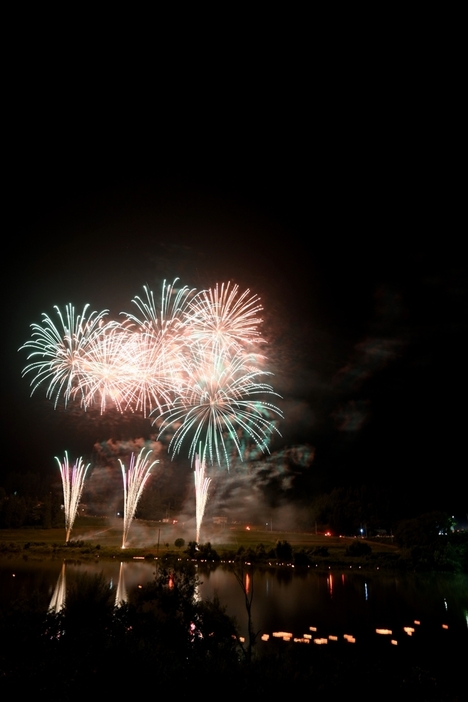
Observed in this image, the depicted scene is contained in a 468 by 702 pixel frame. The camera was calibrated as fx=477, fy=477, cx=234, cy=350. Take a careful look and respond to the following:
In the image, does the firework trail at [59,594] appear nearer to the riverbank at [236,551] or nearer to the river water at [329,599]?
the river water at [329,599]

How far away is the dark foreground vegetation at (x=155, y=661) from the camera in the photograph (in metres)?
6.57

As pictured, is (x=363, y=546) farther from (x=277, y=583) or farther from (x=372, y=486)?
(x=372, y=486)

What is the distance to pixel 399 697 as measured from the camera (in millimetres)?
7039

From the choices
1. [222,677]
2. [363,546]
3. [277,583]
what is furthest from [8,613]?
[363,546]

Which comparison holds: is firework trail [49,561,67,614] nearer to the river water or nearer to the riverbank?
the river water

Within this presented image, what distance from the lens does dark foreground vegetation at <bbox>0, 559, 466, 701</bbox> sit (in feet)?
21.6

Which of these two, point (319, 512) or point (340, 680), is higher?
point (319, 512)

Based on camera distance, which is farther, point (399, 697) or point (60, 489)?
point (60, 489)

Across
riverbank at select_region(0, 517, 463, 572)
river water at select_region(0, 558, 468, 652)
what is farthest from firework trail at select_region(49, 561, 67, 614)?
riverbank at select_region(0, 517, 463, 572)

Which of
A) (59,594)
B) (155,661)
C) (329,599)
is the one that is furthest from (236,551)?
(155,661)

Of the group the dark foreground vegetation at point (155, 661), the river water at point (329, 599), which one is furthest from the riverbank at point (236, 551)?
the dark foreground vegetation at point (155, 661)

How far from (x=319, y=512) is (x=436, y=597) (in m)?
58.9

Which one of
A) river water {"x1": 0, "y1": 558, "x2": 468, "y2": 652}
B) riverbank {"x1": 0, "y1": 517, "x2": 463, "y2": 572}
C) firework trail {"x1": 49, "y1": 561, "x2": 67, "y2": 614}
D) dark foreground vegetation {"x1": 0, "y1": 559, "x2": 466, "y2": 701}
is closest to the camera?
dark foreground vegetation {"x1": 0, "y1": 559, "x2": 466, "y2": 701}

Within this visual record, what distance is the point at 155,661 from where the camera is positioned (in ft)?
24.0
